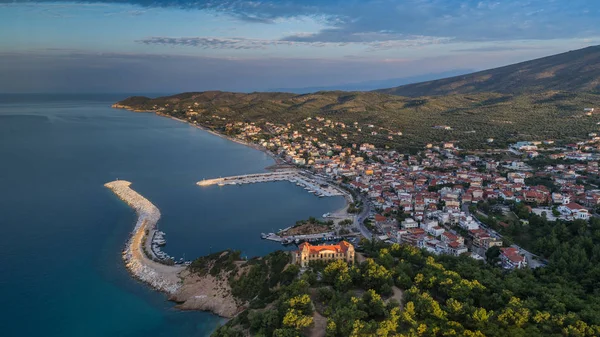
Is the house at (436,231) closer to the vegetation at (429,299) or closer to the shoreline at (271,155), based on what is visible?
the vegetation at (429,299)

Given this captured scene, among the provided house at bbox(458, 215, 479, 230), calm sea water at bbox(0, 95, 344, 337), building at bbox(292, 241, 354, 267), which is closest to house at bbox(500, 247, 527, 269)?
house at bbox(458, 215, 479, 230)

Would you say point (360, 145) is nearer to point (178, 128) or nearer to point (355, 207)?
point (355, 207)

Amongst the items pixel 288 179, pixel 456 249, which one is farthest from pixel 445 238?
pixel 288 179

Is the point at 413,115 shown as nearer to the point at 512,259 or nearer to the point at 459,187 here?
the point at 459,187

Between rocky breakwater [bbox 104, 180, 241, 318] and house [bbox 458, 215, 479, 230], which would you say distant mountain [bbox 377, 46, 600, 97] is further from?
rocky breakwater [bbox 104, 180, 241, 318]

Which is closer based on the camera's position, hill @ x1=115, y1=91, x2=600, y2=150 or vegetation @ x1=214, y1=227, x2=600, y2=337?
vegetation @ x1=214, y1=227, x2=600, y2=337

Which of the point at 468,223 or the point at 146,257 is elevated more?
the point at 468,223

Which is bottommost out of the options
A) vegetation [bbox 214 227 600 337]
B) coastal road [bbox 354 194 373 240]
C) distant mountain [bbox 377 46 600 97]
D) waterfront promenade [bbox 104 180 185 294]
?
coastal road [bbox 354 194 373 240]
